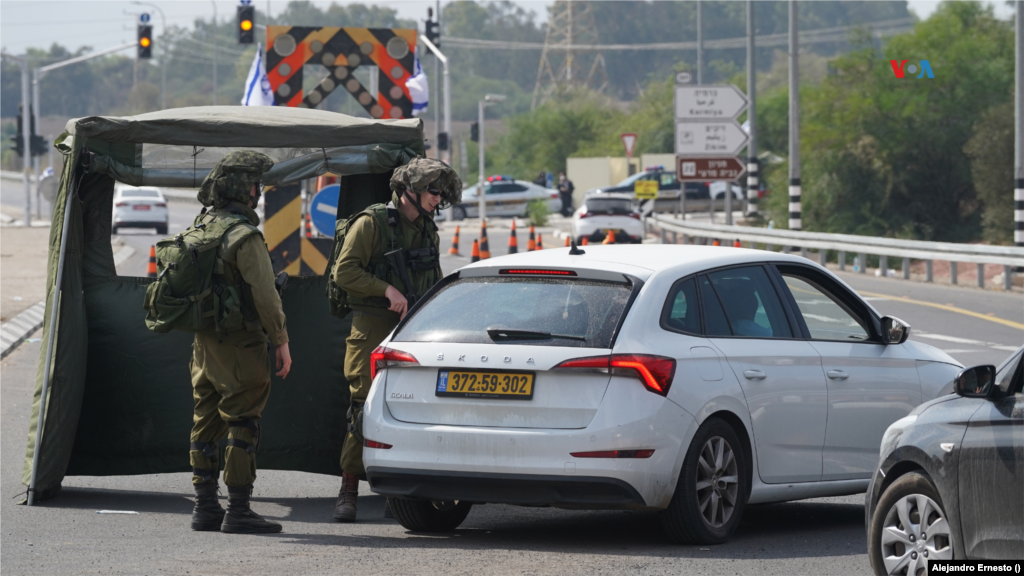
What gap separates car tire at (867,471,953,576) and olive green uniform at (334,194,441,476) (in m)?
2.93

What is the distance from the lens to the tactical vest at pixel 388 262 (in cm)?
742

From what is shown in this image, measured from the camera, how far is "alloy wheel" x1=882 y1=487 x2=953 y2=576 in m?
5.01

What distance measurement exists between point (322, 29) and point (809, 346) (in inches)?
595

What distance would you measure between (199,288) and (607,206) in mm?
29595

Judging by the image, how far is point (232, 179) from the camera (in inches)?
269

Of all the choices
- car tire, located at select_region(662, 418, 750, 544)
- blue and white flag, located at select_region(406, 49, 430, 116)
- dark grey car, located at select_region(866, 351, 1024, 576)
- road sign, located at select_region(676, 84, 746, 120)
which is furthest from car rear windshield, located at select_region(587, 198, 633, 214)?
dark grey car, located at select_region(866, 351, 1024, 576)

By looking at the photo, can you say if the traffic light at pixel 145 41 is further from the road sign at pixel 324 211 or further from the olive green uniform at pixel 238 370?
the olive green uniform at pixel 238 370

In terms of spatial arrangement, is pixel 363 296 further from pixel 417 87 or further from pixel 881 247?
pixel 881 247

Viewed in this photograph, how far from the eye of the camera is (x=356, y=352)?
291 inches

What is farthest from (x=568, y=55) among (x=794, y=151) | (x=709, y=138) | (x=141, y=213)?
(x=794, y=151)

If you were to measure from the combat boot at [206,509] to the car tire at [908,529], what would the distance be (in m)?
3.23

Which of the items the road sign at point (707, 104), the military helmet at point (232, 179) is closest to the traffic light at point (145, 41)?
the road sign at point (707, 104)

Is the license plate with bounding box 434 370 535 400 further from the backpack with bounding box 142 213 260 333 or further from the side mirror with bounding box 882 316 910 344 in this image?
the side mirror with bounding box 882 316 910 344

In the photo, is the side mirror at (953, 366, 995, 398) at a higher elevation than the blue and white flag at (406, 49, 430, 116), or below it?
below
